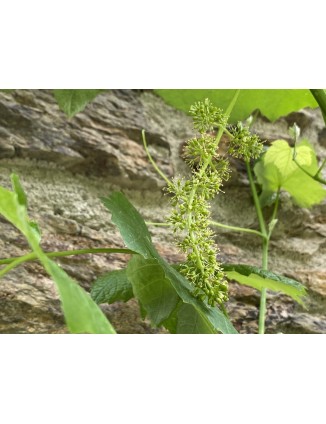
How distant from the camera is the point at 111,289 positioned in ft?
1.73

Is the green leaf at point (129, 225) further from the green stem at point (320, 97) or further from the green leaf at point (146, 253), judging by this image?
the green stem at point (320, 97)

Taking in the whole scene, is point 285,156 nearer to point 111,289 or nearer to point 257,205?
point 257,205

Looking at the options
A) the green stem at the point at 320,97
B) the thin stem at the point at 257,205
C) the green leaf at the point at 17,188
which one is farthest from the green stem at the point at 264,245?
the green leaf at the point at 17,188

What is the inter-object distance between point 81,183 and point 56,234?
0.24ft

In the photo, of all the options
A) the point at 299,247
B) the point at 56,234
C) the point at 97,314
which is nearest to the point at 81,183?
the point at 56,234

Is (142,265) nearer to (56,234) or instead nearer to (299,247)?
(56,234)

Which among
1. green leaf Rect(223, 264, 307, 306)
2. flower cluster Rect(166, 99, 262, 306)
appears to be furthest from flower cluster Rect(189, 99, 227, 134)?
green leaf Rect(223, 264, 307, 306)

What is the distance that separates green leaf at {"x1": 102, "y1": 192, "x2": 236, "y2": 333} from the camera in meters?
0.43

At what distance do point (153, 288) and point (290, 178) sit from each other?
35 cm

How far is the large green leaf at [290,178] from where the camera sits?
738 millimetres

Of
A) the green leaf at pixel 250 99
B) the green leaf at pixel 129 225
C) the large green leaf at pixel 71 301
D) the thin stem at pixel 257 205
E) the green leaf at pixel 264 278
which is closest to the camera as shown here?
the large green leaf at pixel 71 301

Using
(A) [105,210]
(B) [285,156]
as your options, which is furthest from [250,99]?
(A) [105,210]

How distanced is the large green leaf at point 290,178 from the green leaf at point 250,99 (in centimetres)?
6
